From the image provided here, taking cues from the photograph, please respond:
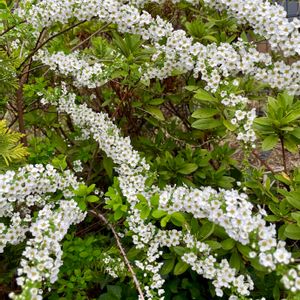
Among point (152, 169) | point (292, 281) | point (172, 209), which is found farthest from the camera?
point (152, 169)

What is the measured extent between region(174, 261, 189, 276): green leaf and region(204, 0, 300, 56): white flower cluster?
1.07 meters

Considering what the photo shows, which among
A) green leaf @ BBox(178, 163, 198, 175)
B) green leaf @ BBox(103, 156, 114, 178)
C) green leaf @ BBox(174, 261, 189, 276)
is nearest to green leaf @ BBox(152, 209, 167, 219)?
green leaf @ BBox(174, 261, 189, 276)

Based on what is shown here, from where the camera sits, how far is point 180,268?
2.23 metres

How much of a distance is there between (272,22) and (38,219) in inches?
51.7

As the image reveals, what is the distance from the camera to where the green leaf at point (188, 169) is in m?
2.65

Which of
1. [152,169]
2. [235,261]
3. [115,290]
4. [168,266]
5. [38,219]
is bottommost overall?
[115,290]

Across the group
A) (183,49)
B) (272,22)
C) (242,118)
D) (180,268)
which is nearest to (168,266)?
(180,268)

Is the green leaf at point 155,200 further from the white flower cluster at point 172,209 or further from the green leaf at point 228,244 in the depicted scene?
the green leaf at point 228,244

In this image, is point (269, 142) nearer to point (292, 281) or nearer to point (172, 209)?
point (172, 209)

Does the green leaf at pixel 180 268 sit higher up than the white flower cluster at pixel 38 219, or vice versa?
the white flower cluster at pixel 38 219

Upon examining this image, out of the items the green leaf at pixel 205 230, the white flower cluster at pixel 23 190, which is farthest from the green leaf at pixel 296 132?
the white flower cluster at pixel 23 190

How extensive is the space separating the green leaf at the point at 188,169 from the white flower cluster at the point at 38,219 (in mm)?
715

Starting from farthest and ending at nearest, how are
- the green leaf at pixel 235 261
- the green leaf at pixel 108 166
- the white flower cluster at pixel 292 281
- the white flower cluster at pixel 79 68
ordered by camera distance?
the green leaf at pixel 108 166, the white flower cluster at pixel 79 68, the green leaf at pixel 235 261, the white flower cluster at pixel 292 281

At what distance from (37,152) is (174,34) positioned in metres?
0.98
